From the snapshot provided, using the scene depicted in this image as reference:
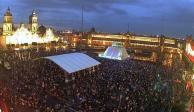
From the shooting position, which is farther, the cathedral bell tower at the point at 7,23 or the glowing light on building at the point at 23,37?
the cathedral bell tower at the point at 7,23

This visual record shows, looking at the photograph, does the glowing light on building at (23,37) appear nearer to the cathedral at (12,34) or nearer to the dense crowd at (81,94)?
the cathedral at (12,34)

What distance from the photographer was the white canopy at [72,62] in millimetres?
35531

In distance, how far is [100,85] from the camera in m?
31.0

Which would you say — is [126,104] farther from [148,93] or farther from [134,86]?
[134,86]

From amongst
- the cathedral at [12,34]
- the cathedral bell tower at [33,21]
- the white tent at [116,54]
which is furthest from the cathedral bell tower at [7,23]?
the white tent at [116,54]

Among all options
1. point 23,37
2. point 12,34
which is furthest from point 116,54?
point 12,34

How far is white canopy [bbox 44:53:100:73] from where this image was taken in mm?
35531

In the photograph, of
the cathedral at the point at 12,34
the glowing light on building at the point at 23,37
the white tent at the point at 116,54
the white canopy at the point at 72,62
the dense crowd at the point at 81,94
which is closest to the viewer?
the dense crowd at the point at 81,94

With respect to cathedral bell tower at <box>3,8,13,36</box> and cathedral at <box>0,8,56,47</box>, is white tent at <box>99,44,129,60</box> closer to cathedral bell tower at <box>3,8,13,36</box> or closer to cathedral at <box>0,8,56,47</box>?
cathedral at <box>0,8,56,47</box>

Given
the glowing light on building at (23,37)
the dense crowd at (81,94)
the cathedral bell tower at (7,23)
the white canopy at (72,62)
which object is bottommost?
the dense crowd at (81,94)

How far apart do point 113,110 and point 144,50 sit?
85.4m

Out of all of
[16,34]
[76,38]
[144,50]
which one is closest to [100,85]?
[16,34]

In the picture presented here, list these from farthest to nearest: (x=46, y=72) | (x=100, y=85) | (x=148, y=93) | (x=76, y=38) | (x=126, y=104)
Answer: (x=76, y=38)
(x=46, y=72)
(x=100, y=85)
(x=148, y=93)
(x=126, y=104)

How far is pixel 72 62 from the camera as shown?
126ft
